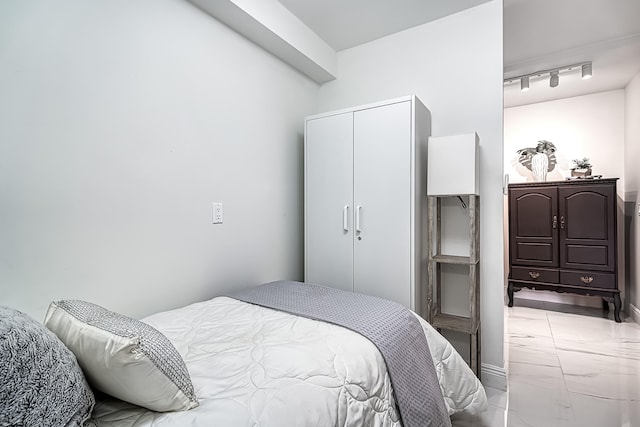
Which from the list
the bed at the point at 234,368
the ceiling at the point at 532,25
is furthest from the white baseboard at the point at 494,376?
the ceiling at the point at 532,25

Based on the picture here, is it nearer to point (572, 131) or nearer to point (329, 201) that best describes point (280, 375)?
point (329, 201)

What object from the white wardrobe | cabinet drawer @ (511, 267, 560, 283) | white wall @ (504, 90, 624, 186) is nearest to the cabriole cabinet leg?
cabinet drawer @ (511, 267, 560, 283)

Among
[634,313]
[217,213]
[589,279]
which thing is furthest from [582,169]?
[217,213]

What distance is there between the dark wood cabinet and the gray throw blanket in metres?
3.07

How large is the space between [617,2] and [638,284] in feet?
9.16

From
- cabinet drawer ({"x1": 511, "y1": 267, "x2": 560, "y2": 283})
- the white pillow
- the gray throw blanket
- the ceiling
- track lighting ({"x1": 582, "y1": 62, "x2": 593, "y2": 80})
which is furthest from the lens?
cabinet drawer ({"x1": 511, "y1": 267, "x2": 560, "y2": 283})

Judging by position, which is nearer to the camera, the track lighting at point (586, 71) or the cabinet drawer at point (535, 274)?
the track lighting at point (586, 71)

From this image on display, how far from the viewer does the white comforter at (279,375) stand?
2.71 ft

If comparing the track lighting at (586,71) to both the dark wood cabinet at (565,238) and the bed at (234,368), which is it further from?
the bed at (234,368)

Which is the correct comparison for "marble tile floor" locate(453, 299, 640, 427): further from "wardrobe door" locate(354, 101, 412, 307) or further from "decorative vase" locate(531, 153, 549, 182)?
"decorative vase" locate(531, 153, 549, 182)

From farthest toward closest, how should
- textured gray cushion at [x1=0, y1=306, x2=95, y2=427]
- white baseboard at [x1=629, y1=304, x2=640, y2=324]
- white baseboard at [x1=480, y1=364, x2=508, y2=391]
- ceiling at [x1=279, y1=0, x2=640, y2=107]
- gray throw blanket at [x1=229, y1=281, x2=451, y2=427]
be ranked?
white baseboard at [x1=629, y1=304, x2=640, y2=324]
ceiling at [x1=279, y1=0, x2=640, y2=107]
white baseboard at [x1=480, y1=364, x2=508, y2=391]
gray throw blanket at [x1=229, y1=281, x2=451, y2=427]
textured gray cushion at [x1=0, y1=306, x2=95, y2=427]

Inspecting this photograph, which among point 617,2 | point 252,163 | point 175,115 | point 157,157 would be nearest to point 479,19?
point 617,2

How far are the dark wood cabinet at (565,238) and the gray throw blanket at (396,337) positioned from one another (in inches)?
121

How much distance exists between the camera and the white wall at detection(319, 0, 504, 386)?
2.20m
